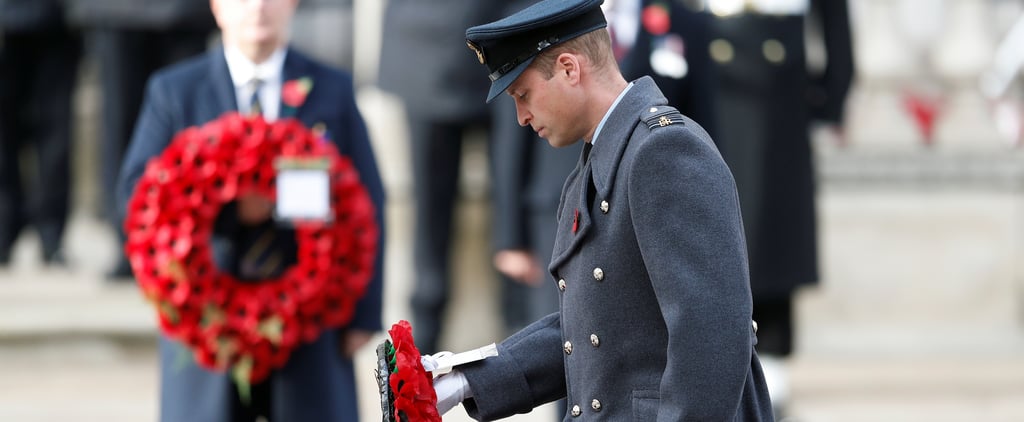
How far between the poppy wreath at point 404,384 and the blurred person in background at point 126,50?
4536 mm

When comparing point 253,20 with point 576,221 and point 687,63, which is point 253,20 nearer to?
point 687,63

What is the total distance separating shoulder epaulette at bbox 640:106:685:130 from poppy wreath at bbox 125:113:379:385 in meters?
1.90

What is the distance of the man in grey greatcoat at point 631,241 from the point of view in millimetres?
2744

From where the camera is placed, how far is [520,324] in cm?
725

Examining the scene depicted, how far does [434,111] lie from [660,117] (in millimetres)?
4200

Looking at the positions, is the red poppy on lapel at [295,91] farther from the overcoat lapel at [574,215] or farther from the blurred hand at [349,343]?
the overcoat lapel at [574,215]

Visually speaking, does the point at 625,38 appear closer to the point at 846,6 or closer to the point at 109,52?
the point at 846,6

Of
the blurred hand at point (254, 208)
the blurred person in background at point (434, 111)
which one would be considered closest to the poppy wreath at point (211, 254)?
the blurred hand at point (254, 208)

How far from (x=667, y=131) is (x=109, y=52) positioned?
5.13 m

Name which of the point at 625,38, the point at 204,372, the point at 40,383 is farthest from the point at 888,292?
the point at 204,372

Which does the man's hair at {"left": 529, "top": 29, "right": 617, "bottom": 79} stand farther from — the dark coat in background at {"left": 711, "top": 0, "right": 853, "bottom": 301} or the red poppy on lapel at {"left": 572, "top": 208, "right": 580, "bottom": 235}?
the dark coat in background at {"left": 711, "top": 0, "right": 853, "bottom": 301}

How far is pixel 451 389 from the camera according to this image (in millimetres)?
3150

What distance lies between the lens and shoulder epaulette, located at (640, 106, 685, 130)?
2.86 m

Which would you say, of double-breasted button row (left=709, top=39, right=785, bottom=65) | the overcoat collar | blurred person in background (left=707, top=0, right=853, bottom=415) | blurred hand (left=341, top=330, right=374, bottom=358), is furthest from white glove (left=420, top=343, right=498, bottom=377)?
double-breasted button row (left=709, top=39, right=785, bottom=65)
